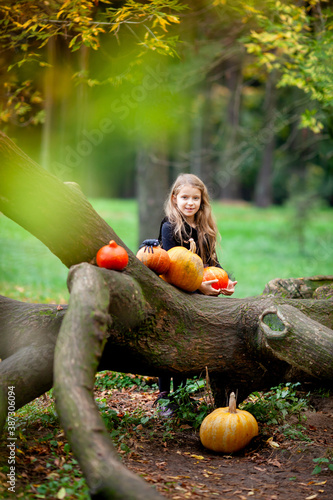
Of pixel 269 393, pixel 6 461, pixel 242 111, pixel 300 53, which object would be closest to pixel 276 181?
pixel 242 111

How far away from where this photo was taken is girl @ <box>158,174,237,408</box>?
15.7 feet

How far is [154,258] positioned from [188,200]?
945mm

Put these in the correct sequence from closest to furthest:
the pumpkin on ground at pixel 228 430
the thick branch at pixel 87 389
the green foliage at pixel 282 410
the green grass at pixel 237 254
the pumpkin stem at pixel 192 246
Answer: the thick branch at pixel 87 389
the pumpkin on ground at pixel 228 430
the green foliage at pixel 282 410
the pumpkin stem at pixel 192 246
the green grass at pixel 237 254

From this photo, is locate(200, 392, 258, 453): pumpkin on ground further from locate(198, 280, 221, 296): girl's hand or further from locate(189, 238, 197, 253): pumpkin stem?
locate(189, 238, 197, 253): pumpkin stem

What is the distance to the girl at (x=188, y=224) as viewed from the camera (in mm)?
4777

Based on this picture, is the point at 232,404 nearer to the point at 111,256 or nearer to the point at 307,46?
the point at 111,256

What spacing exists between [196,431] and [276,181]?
27.0 meters

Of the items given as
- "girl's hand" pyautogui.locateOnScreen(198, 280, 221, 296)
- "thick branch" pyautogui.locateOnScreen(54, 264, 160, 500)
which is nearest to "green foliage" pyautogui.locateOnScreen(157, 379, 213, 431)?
"girl's hand" pyautogui.locateOnScreen(198, 280, 221, 296)

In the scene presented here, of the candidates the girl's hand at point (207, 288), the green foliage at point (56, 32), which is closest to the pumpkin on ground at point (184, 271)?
the girl's hand at point (207, 288)

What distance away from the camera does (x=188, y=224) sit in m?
4.93

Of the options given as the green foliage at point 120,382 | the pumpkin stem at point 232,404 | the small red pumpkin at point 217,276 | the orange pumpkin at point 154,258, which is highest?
the orange pumpkin at point 154,258

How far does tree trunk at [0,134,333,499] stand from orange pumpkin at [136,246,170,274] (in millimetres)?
234

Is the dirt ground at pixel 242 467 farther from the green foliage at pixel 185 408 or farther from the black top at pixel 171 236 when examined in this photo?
the black top at pixel 171 236

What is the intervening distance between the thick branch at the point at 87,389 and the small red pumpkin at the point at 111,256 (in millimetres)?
323
